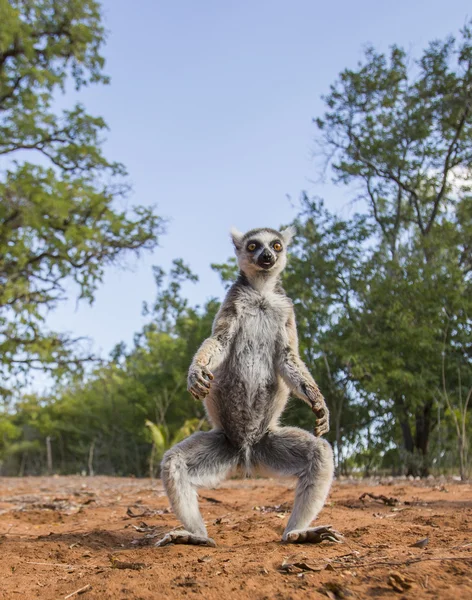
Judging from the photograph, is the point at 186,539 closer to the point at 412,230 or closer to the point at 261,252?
the point at 261,252

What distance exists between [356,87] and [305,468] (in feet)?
65.5

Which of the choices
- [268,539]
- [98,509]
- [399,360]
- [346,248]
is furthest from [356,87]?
[268,539]

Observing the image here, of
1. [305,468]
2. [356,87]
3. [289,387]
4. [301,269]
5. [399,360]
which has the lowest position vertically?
[305,468]

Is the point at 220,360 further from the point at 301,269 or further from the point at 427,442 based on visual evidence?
the point at 427,442

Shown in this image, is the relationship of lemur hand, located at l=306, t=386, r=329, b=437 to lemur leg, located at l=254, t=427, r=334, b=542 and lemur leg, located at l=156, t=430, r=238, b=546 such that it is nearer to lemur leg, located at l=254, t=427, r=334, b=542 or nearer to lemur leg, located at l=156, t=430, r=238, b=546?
lemur leg, located at l=254, t=427, r=334, b=542

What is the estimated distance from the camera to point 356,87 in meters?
21.9

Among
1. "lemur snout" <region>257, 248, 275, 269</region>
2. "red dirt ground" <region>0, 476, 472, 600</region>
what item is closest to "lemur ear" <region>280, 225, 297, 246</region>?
"lemur snout" <region>257, 248, 275, 269</region>

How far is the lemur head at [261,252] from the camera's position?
5.67 meters

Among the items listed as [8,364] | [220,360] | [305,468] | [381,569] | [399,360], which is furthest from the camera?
[8,364]

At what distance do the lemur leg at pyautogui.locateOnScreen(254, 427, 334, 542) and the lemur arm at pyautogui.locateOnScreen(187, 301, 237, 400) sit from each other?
0.79 metres

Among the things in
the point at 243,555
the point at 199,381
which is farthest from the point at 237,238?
the point at 243,555

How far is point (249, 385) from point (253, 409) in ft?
0.68

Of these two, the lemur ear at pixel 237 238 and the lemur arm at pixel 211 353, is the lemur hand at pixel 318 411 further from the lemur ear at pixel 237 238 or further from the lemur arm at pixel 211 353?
the lemur ear at pixel 237 238

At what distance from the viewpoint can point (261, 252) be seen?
5680 millimetres
